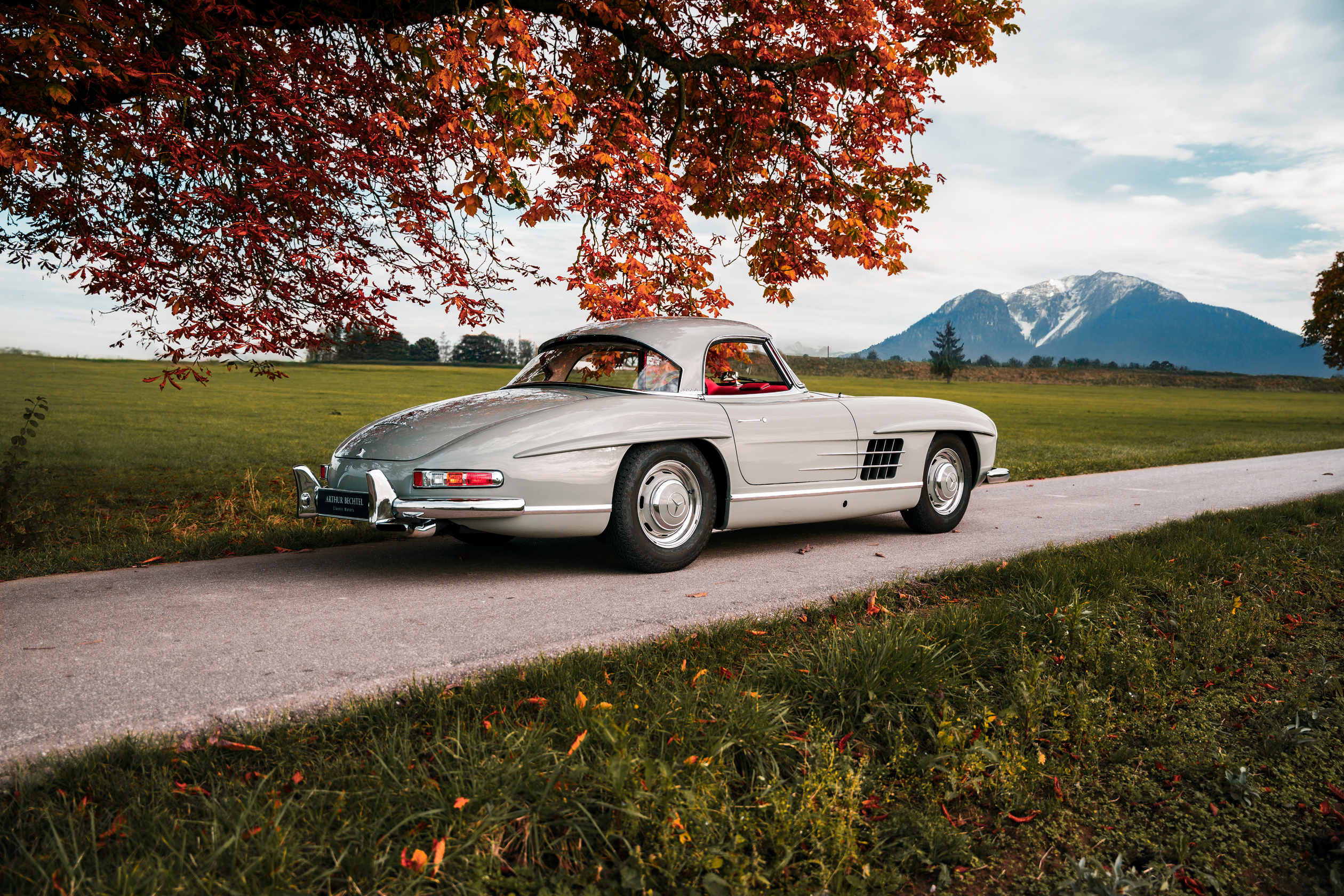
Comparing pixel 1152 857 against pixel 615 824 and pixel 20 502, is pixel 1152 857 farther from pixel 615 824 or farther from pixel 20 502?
pixel 20 502

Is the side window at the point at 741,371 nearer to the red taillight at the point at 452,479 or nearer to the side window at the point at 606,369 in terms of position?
Result: the side window at the point at 606,369

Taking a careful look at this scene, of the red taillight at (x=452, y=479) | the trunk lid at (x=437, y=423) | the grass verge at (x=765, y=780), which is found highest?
the trunk lid at (x=437, y=423)

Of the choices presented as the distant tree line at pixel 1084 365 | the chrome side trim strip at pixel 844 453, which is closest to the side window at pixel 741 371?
the chrome side trim strip at pixel 844 453

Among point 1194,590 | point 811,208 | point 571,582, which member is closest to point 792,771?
point 571,582

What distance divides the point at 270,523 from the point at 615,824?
19.4 ft

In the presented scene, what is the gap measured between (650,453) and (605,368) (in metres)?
1.07

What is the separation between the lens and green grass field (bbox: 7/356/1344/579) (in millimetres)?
6461

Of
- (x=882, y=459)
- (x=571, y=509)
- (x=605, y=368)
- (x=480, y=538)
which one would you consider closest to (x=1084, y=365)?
(x=882, y=459)

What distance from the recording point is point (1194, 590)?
451 centimetres

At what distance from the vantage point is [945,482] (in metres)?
6.89

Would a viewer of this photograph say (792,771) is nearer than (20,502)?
Yes

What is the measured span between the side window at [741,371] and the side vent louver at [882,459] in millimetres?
773

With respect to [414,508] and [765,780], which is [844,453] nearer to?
[414,508]

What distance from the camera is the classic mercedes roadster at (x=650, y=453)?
461 cm
